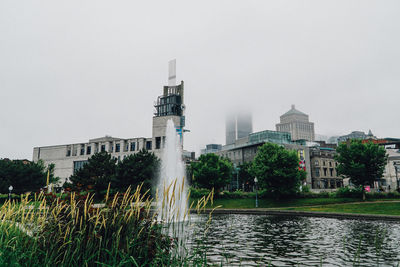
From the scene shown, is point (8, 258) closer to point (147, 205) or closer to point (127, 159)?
point (147, 205)

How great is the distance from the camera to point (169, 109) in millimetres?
109625

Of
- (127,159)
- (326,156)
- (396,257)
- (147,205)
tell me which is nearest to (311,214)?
(396,257)

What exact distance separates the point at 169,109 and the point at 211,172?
1984 inches

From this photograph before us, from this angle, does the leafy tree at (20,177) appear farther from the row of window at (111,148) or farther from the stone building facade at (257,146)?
the stone building facade at (257,146)

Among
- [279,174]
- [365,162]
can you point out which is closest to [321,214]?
[279,174]

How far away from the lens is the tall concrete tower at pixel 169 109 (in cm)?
9756

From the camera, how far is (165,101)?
112 m

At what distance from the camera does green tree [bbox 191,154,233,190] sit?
6462 centimetres

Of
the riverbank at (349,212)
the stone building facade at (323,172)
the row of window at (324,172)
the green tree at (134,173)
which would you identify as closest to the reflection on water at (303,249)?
the riverbank at (349,212)

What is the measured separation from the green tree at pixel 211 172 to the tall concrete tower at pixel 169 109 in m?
30.1

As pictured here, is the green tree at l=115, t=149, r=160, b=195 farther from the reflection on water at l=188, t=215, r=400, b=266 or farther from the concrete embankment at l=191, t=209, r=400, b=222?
the reflection on water at l=188, t=215, r=400, b=266

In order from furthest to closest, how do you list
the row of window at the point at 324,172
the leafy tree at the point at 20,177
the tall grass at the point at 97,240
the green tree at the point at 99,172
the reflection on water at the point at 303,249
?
the row of window at the point at 324,172, the leafy tree at the point at 20,177, the green tree at the point at 99,172, the reflection on water at the point at 303,249, the tall grass at the point at 97,240

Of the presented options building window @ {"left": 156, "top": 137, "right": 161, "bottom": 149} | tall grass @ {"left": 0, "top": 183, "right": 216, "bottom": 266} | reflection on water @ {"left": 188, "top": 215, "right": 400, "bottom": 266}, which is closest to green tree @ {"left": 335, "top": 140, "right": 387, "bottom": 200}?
reflection on water @ {"left": 188, "top": 215, "right": 400, "bottom": 266}

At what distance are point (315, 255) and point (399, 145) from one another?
94992 millimetres
